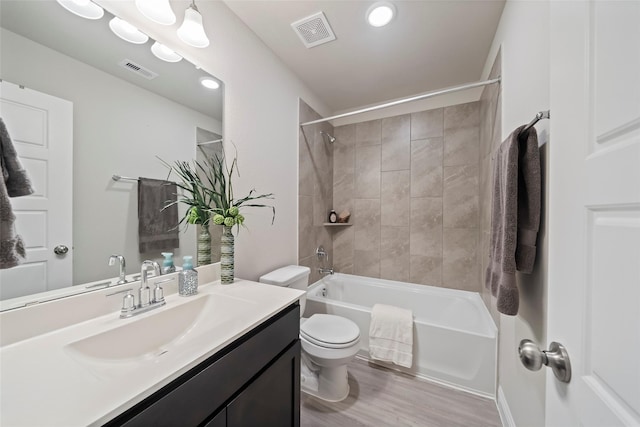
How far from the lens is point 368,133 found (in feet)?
8.82

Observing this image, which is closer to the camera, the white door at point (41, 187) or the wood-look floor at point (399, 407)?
the white door at point (41, 187)

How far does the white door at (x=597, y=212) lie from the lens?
325 mm

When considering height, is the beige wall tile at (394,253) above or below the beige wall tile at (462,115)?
below

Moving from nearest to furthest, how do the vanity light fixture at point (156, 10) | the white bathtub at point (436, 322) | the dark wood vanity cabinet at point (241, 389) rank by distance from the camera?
the dark wood vanity cabinet at point (241, 389)
the vanity light fixture at point (156, 10)
the white bathtub at point (436, 322)

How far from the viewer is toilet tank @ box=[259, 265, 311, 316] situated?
1584mm

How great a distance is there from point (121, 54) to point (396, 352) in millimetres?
2413

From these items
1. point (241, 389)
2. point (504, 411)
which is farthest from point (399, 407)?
point (241, 389)

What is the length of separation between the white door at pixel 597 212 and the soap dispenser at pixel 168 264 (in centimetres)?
142

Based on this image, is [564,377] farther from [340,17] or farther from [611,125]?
[340,17]

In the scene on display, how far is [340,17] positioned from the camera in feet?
4.83

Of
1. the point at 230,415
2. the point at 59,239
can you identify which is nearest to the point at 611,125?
the point at 230,415

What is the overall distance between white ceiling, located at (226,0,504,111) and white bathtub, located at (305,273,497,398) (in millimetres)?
2083

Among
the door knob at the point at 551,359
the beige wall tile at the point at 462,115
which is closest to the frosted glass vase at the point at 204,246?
the door knob at the point at 551,359

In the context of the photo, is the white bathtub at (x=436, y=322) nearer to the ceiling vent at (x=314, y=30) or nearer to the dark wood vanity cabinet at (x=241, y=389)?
the dark wood vanity cabinet at (x=241, y=389)
